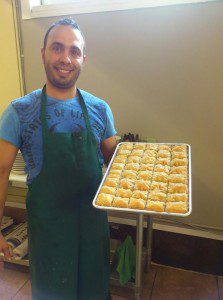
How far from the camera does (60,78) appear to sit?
117cm

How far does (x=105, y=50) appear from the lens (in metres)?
1.98

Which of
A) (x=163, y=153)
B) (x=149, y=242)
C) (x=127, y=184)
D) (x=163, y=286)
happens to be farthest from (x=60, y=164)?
(x=163, y=286)

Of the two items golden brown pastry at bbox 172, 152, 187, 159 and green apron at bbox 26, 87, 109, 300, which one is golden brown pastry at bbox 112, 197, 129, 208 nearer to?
green apron at bbox 26, 87, 109, 300

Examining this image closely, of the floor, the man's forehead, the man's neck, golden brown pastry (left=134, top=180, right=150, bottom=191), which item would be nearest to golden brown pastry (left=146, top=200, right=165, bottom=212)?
golden brown pastry (left=134, top=180, right=150, bottom=191)

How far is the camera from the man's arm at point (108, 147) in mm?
1405

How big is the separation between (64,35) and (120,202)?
0.77 m

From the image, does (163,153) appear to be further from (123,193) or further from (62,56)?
(62,56)

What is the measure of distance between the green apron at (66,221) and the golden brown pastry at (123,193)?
0.14 meters

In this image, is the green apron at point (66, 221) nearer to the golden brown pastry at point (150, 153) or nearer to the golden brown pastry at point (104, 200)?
the golden brown pastry at point (104, 200)

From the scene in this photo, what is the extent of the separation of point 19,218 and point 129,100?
5.03ft

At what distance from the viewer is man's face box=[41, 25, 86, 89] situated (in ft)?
3.80

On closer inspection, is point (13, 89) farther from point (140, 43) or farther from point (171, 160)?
point (171, 160)

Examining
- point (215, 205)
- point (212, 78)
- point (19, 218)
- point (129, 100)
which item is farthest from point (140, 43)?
point (19, 218)

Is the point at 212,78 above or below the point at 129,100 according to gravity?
above
